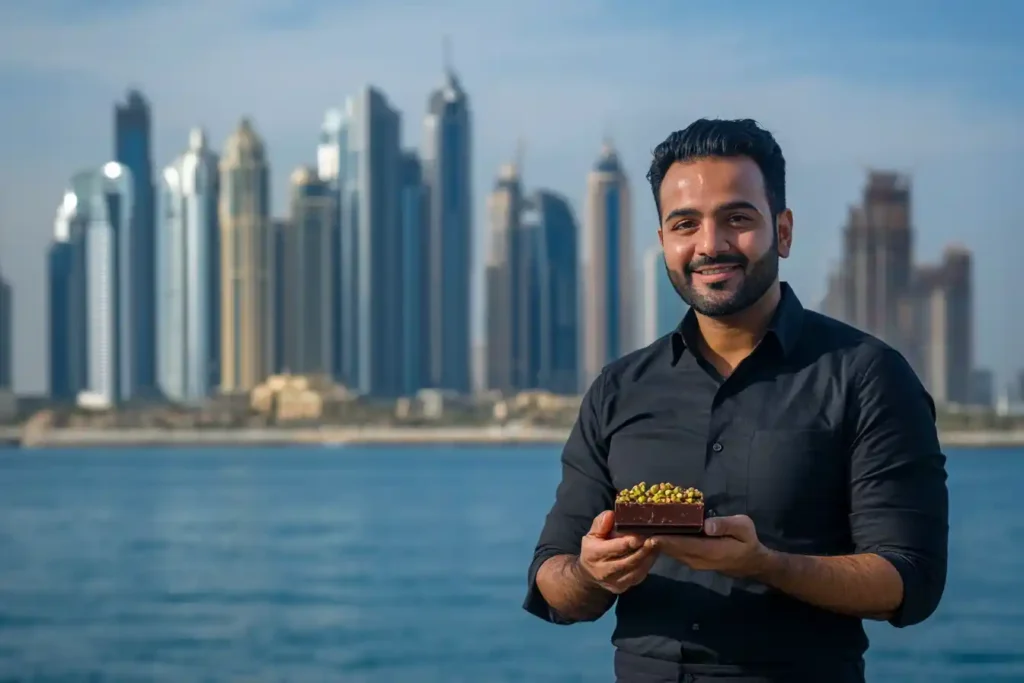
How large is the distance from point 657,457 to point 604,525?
0.20m

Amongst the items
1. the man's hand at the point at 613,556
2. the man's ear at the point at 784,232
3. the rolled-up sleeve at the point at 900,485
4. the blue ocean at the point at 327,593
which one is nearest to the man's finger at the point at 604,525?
the man's hand at the point at 613,556

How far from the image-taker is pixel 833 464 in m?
1.93

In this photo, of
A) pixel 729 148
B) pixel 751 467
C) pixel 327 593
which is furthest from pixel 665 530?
pixel 327 593

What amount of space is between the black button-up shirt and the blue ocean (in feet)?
57.4

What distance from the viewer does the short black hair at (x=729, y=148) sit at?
2.00 meters

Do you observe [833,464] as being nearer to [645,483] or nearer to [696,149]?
[645,483]

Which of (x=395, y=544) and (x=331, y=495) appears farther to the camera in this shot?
(x=331, y=495)

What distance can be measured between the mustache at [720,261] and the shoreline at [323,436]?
9880 cm

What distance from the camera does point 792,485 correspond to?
6.30ft

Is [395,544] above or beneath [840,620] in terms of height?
beneath

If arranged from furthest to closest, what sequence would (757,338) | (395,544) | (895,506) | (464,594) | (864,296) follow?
(864,296) → (395,544) → (464,594) → (757,338) → (895,506)

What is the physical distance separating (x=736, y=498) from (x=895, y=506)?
163 mm

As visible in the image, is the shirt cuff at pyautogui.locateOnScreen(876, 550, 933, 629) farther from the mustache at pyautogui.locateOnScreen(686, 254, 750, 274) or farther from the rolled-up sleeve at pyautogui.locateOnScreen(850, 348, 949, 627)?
the mustache at pyautogui.locateOnScreen(686, 254, 750, 274)

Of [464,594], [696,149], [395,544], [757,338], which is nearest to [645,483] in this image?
[757,338]
